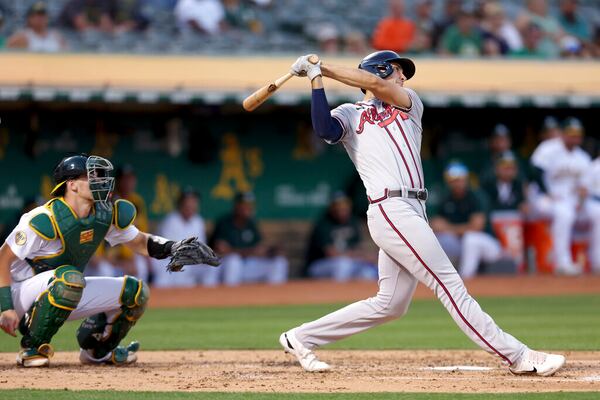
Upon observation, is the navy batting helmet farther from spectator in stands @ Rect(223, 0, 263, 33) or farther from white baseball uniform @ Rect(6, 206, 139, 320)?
spectator in stands @ Rect(223, 0, 263, 33)

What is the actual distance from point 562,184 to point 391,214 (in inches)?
351

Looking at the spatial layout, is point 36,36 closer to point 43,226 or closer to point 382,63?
point 43,226

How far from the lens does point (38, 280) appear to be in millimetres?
5965

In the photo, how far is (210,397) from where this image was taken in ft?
15.9

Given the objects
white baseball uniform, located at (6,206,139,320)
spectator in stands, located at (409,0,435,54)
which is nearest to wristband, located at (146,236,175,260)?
white baseball uniform, located at (6,206,139,320)

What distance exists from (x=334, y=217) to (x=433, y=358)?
23.3ft

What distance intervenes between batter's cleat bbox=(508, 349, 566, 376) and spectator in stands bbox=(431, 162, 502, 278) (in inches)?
306

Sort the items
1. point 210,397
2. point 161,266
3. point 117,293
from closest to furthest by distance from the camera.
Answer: point 210,397
point 117,293
point 161,266

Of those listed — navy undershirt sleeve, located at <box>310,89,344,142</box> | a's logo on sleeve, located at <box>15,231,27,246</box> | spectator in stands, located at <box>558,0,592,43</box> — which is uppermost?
spectator in stands, located at <box>558,0,592,43</box>

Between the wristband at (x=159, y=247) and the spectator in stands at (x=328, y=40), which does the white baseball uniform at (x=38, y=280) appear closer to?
the wristband at (x=159, y=247)

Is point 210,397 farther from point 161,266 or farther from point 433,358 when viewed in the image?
point 161,266

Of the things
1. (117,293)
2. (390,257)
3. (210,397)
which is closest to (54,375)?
(117,293)

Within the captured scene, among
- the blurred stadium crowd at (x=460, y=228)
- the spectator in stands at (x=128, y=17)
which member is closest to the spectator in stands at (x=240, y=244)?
the blurred stadium crowd at (x=460, y=228)

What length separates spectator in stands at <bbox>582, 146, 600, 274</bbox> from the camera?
1384 cm
